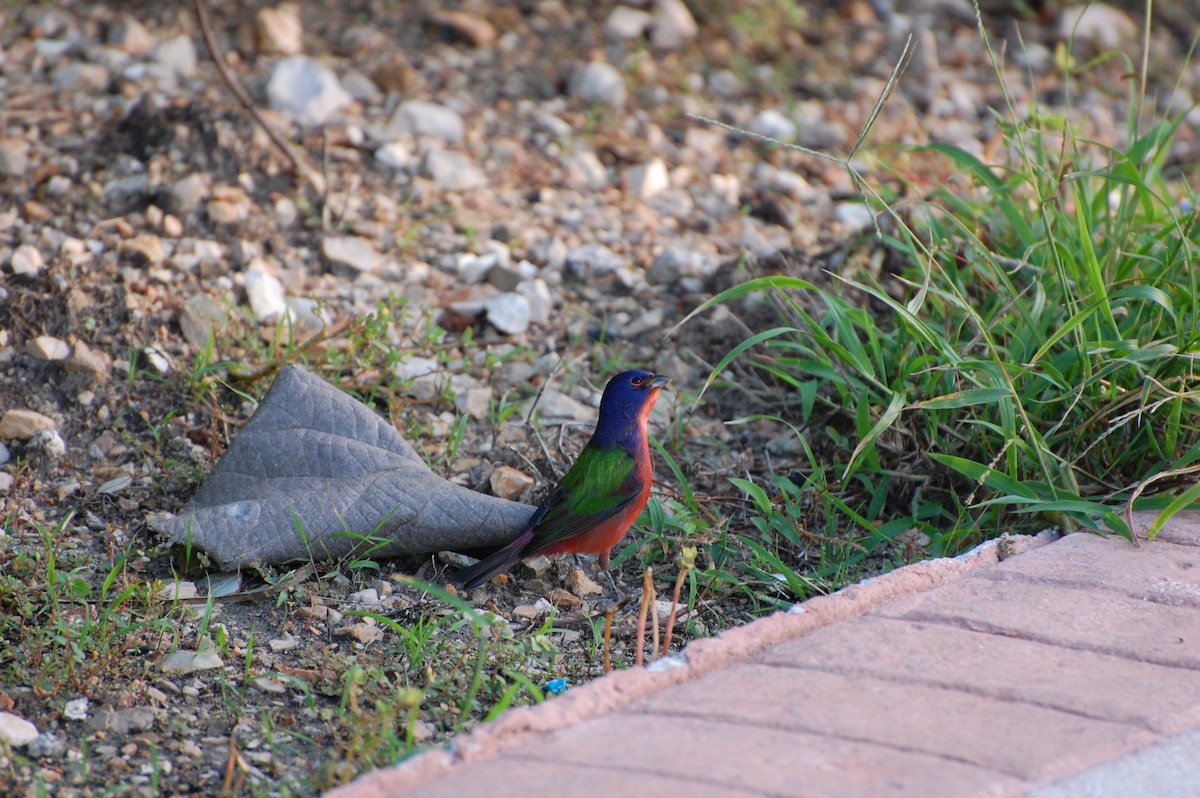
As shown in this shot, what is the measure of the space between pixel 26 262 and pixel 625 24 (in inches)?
121

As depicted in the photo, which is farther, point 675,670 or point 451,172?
point 451,172

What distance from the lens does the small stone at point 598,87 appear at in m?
5.30

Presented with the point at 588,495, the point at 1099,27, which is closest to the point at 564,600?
the point at 588,495

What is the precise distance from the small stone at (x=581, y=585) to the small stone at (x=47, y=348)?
4.83 ft

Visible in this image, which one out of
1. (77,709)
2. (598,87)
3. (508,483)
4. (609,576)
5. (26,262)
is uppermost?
(598,87)

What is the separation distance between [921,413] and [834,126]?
248 cm

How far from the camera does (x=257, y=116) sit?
4148 millimetres

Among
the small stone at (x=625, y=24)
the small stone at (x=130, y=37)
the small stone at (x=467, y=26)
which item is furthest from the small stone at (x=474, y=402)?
the small stone at (x=625, y=24)

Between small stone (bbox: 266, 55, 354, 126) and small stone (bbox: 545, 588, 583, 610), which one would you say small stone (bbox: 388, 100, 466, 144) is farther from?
small stone (bbox: 545, 588, 583, 610)

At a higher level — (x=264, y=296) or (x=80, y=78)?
(x=80, y=78)

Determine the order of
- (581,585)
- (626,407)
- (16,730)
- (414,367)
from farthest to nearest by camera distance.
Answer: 1. (414,367)
2. (626,407)
3. (581,585)
4. (16,730)

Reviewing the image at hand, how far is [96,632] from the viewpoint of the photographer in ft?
8.15

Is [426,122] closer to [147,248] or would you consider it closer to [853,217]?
[147,248]

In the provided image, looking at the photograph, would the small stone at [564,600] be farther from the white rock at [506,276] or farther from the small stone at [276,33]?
the small stone at [276,33]
